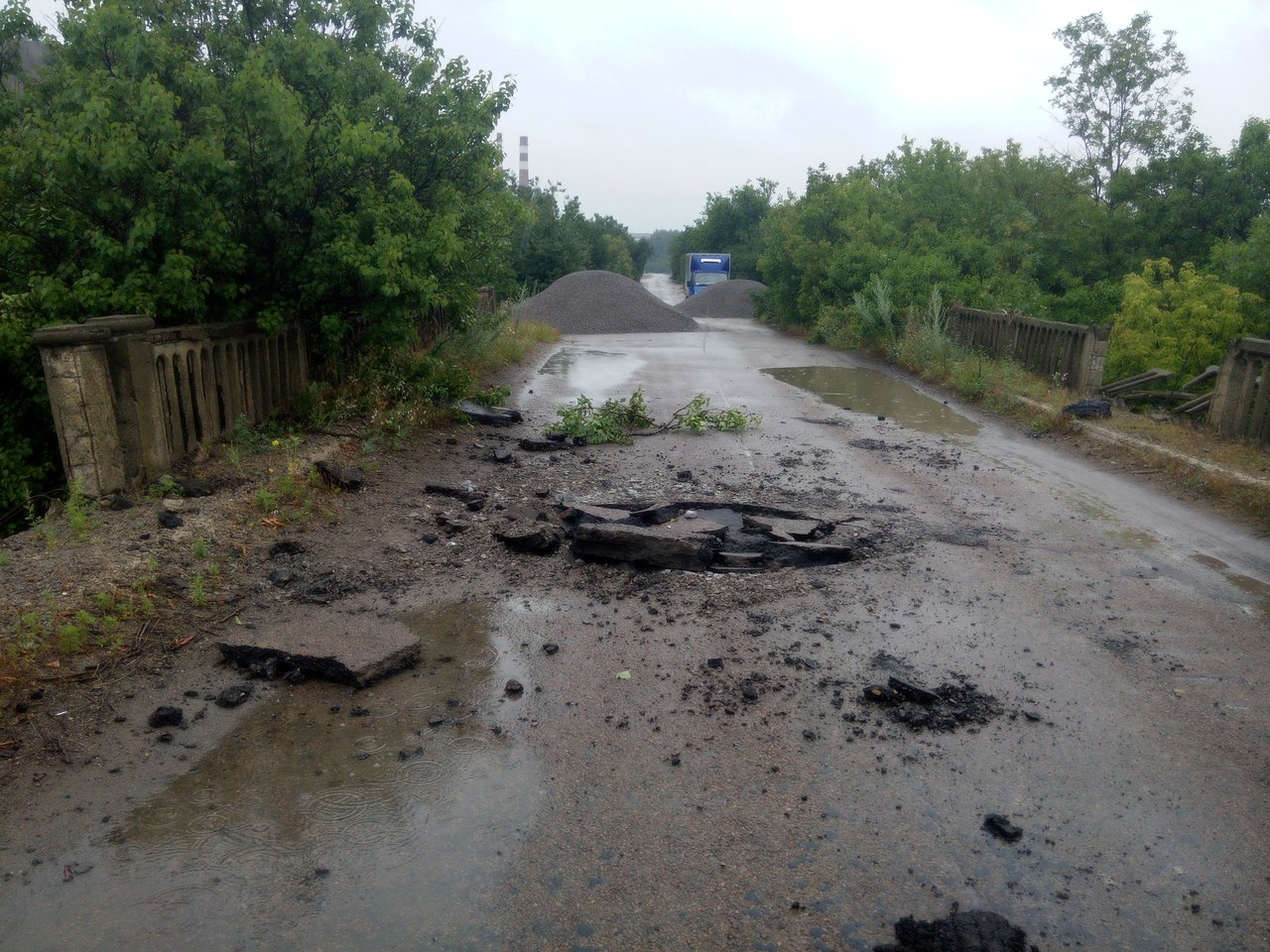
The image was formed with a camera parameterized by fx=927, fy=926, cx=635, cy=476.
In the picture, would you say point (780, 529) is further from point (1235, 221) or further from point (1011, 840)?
point (1235, 221)

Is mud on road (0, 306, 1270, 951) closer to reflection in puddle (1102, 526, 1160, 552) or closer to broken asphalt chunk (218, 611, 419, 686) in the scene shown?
broken asphalt chunk (218, 611, 419, 686)

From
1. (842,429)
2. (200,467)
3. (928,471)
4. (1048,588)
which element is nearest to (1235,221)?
(842,429)

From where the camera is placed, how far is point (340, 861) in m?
3.16

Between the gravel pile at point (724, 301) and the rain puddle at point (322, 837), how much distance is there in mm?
45048

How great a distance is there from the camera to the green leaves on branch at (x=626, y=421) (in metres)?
11.1

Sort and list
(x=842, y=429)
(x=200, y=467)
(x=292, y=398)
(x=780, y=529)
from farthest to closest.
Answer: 1. (x=842, y=429)
2. (x=292, y=398)
3. (x=200, y=467)
4. (x=780, y=529)

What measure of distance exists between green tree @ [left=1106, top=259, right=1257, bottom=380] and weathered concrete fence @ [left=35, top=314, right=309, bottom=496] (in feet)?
51.4

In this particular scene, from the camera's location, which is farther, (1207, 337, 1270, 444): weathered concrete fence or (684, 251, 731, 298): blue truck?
(684, 251, 731, 298): blue truck

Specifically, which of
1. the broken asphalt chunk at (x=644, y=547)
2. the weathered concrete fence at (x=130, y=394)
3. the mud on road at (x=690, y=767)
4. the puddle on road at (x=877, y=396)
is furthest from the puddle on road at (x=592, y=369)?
the mud on road at (x=690, y=767)

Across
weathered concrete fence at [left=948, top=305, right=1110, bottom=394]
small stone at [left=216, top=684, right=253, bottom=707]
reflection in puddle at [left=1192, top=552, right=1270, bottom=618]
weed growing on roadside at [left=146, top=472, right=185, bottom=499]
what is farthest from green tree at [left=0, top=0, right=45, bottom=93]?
weathered concrete fence at [left=948, top=305, right=1110, bottom=394]

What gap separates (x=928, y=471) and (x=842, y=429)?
2.84 m

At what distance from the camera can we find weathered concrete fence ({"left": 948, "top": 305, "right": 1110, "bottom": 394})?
14.5 m

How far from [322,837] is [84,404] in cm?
449

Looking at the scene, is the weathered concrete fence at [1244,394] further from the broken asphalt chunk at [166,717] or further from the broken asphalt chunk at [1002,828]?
the broken asphalt chunk at [166,717]
